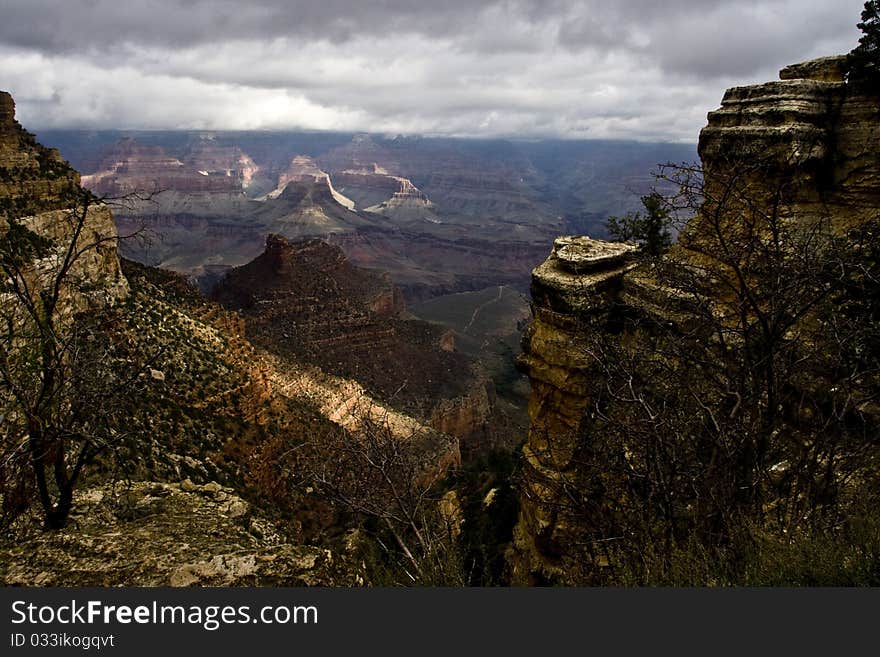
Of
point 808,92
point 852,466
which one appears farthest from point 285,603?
point 808,92

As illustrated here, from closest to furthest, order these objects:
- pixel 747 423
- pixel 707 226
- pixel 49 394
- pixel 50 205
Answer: pixel 49 394
pixel 747 423
pixel 707 226
pixel 50 205

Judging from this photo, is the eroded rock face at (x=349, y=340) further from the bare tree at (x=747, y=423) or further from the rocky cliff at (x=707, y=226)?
the bare tree at (x=747, y=423)

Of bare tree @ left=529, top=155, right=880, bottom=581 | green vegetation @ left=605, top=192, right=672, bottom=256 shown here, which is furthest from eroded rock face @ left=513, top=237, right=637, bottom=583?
green vegetation @ left=605, top=192, right=672, bottom=256

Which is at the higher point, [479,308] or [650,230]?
[650,230]

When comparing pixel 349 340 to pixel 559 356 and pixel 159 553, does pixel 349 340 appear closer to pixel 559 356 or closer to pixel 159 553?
pixel 559 356

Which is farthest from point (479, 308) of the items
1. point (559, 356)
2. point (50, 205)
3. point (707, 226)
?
point (707, 226)

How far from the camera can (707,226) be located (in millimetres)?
11102

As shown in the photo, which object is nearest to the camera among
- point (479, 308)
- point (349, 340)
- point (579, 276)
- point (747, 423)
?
point (747, 423)

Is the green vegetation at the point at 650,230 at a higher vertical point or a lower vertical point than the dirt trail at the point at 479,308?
higher

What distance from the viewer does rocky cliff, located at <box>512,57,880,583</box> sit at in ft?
35.9

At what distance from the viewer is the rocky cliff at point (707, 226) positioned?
35.9 ft

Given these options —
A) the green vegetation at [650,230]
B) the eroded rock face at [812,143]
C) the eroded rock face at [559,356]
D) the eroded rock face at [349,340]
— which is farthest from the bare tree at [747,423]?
the eroded rock face at [349,340]

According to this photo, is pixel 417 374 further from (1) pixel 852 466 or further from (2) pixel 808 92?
(1) pixel 852 466

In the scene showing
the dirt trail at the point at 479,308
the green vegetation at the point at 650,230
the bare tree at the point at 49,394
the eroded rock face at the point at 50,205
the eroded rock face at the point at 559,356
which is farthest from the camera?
the dirt trail at the point at 479,308
